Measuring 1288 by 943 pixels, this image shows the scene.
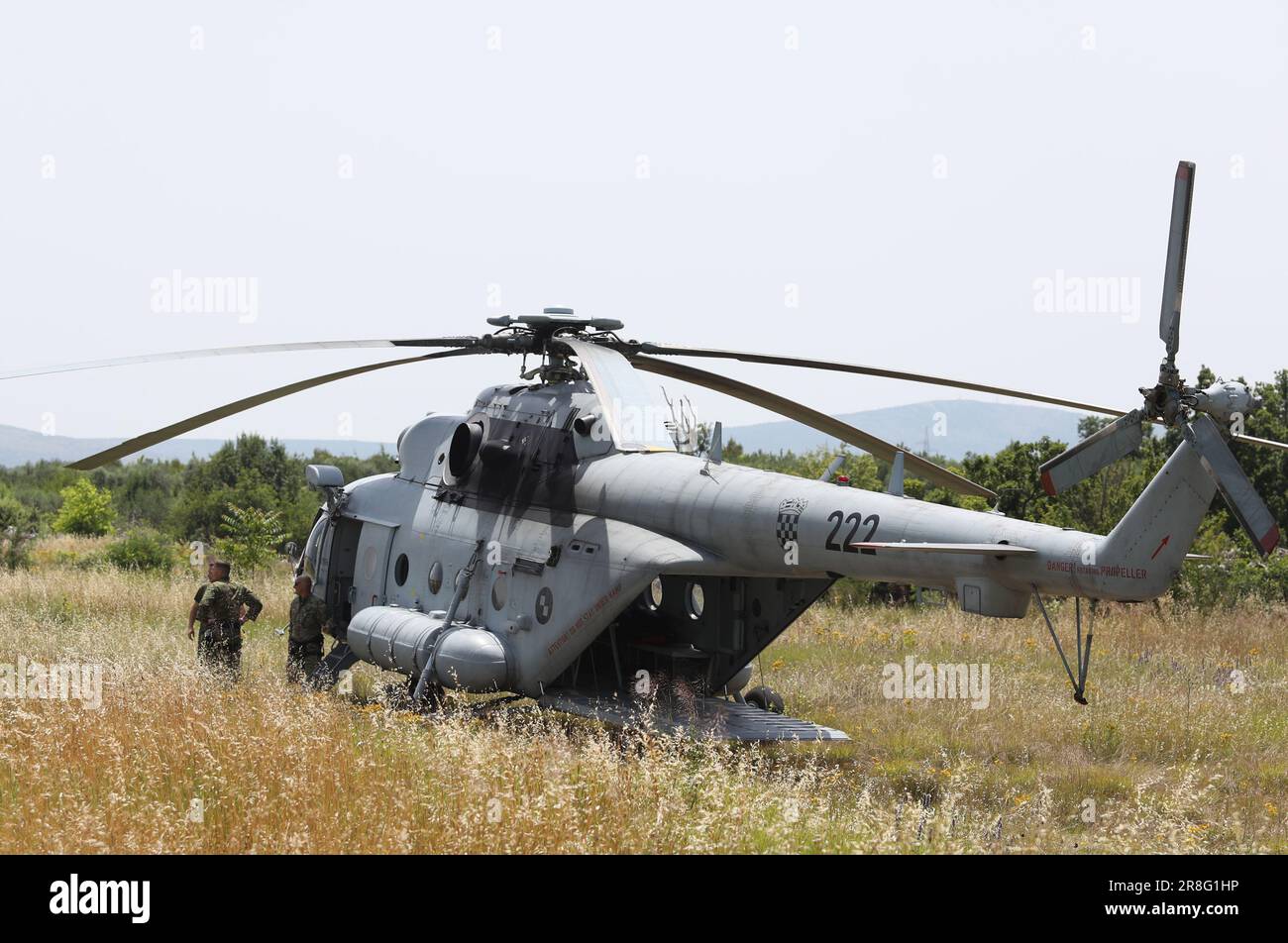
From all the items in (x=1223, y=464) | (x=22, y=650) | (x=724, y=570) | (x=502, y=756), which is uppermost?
(x=1223, y=464)

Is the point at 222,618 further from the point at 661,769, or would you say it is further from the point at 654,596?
the point at 661,769

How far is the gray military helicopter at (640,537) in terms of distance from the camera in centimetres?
938

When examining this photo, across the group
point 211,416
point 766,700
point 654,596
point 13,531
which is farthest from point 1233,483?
point 13,531

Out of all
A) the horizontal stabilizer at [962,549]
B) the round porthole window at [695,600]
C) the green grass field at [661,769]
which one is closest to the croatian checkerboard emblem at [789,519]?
the horizontal stabilizer at [962,549]

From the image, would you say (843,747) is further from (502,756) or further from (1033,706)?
(502,756)

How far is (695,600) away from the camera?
13242 millimetres

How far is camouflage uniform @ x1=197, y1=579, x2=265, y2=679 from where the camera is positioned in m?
14.6

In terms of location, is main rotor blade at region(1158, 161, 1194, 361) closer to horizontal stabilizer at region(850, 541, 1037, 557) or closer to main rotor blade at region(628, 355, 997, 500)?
horizontal stabilizer at region(850, 541, 1037, 557)

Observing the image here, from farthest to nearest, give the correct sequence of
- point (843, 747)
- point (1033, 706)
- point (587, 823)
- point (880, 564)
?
1. point (1033, 706)
2. point (843, 747)
3. point (880, 564)
4. point (587, 823)

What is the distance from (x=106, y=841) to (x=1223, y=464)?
739 centimetres

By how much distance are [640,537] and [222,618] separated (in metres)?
5.42

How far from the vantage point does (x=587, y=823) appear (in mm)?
8117

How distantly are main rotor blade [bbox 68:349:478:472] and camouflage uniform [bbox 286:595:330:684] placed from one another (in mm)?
2652
